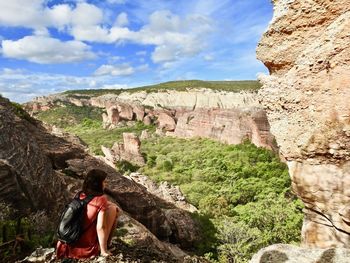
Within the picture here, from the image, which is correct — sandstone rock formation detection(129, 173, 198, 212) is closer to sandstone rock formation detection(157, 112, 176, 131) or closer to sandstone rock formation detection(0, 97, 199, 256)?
sandstone rock formation detection(0, 97, 199, 256)

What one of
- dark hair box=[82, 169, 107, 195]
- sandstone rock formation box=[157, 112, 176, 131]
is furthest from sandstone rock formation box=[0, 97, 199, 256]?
sandstone rock formation box=[157, 112, 176, 131]

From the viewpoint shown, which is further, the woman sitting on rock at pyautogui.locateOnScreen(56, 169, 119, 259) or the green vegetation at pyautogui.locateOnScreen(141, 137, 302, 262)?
the green vegetation at pyautogui.locateOnScreen(141, 137, 302, 262)

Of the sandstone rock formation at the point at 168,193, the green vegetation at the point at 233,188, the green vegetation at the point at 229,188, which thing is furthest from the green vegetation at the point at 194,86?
the sandstone rock formation at the point at 168,193

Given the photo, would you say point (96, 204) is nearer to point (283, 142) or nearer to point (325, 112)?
point (283, 142)

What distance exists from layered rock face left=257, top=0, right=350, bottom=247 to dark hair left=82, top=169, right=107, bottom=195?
3562 millimetres

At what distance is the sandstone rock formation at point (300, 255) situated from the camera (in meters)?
5.50

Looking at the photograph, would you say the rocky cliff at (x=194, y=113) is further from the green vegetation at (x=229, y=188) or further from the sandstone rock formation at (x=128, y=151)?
the sandstone rock formation at (x=128, y=151)

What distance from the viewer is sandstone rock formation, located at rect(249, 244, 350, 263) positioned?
18.1 ft

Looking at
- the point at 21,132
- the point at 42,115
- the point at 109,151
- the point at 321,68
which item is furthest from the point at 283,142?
the point at 42,115

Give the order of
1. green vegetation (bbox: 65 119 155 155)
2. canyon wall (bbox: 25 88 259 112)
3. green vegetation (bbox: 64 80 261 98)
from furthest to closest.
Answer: green vegetation (bbox: 64 80 261 98)
canyon wall (bbox: 25 88 259 112)
green vegetation (bbox: 65 119 155 155)

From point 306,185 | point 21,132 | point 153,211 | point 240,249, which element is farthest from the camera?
point 240,249

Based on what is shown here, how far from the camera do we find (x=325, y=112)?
19.4ft

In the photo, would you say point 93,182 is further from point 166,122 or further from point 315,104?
point 166,122

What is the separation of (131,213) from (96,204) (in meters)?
10.5
